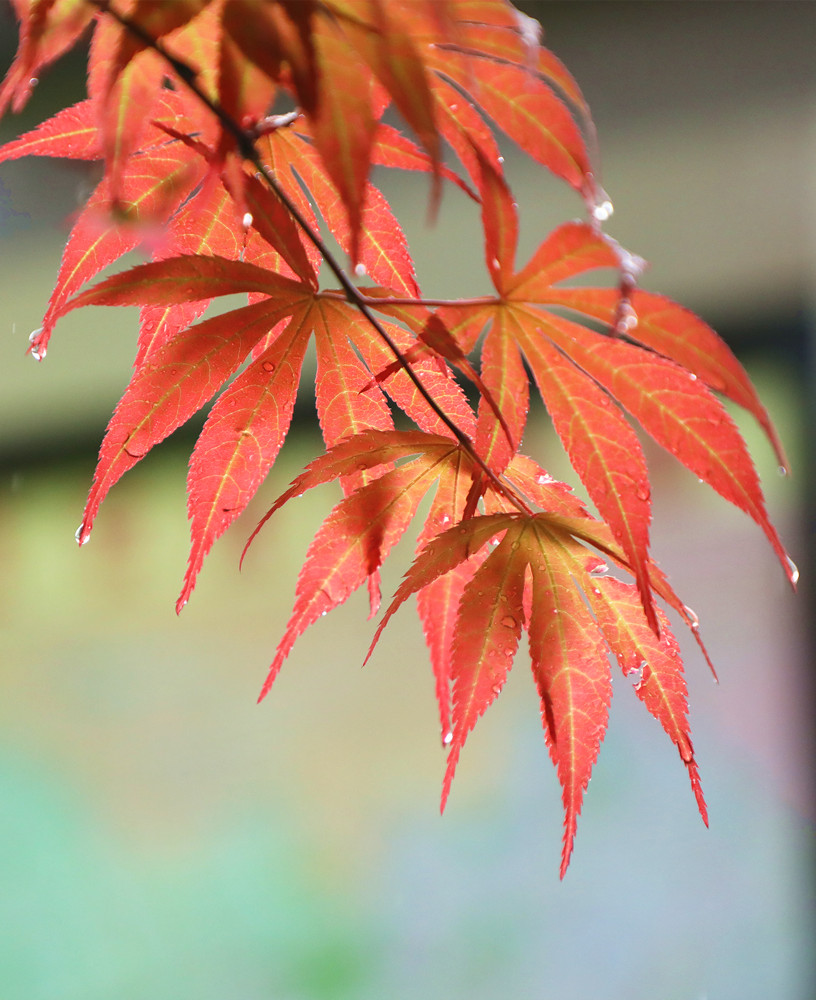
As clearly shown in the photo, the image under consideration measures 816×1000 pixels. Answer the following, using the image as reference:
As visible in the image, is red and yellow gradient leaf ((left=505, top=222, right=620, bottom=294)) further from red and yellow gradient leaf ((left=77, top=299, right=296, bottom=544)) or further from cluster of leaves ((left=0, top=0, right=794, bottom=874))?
red and yellow gradient leaf ((left=77, top=299, right=296, bottom=544))

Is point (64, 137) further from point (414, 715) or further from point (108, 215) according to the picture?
point (414, 715)

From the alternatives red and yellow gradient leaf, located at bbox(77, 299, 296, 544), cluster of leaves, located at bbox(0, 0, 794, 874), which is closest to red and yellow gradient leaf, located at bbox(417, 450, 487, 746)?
cluster of leaves, located at bbox(0, 0, 794, 874)

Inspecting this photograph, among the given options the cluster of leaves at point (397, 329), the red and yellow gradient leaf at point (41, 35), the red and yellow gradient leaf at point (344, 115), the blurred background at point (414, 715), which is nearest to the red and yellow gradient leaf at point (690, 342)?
the cluster of leaves at point (397, 329)

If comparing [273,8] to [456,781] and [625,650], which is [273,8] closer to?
[625,650]

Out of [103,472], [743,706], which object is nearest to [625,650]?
[103,472]

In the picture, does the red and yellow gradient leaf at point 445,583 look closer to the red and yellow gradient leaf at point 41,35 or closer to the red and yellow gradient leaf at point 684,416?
the red and yellow gradient leaf at point 684,416

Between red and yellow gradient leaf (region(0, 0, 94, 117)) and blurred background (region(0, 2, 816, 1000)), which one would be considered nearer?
red and yellow gradient leaf (region(0, 0, 94, 117))
